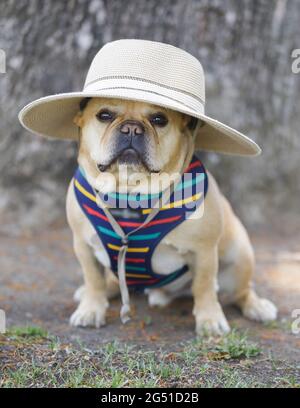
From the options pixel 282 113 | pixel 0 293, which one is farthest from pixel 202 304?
pixel 282 113

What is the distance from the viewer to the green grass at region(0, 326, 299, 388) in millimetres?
2588

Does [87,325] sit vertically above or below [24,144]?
below

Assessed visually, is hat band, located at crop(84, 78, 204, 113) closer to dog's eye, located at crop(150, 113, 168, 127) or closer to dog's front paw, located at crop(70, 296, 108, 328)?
dog's eye, located at crop(150, 113, 168, 127)

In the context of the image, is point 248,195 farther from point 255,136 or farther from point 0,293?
point 0,293

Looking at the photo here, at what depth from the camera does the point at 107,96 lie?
2973 mm

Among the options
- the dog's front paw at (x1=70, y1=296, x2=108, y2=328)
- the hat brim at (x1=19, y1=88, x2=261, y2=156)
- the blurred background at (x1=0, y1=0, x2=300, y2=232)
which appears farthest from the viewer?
the blurred background at (x1=0, y1=0, x2=300, y2=232)

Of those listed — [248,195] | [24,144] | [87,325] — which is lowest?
[87,325]

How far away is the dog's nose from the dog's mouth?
8cm

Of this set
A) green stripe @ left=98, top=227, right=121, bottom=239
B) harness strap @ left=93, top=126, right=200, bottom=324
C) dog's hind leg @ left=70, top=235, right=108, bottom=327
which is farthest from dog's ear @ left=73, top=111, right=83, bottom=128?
dog's hind leg @ left=70, top=235, right=108, bottom=327

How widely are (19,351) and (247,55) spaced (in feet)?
11.4

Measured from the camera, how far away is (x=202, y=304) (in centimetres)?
362

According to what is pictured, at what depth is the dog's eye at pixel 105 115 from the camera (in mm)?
3209

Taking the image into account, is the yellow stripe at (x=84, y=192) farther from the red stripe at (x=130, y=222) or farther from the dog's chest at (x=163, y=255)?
the dog's chest at (x=163, y=255)

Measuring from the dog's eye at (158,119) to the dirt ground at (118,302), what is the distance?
1148 millimetres
